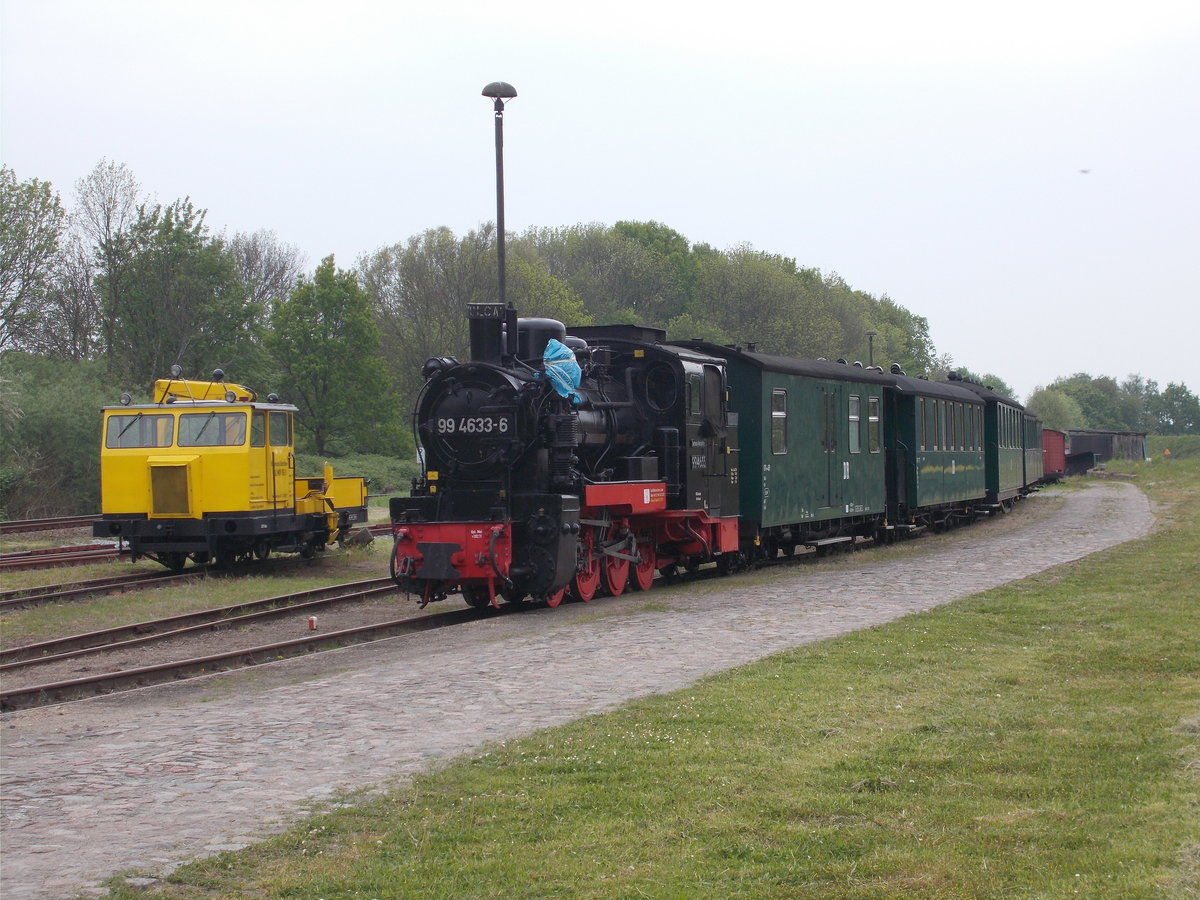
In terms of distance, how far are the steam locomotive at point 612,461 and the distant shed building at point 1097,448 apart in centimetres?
4948

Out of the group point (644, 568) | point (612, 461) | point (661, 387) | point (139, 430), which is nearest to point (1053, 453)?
Answer: point (644, 568)

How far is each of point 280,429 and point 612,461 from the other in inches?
272

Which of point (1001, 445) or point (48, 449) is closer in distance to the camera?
point (1001, 445)

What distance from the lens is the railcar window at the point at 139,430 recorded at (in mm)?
19625

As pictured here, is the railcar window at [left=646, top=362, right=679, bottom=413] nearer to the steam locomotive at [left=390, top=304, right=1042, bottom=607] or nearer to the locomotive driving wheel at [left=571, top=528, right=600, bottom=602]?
the steam locomotive at [left=390, top=304, right=1042, bottom=607]

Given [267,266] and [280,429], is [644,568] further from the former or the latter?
[267,266]

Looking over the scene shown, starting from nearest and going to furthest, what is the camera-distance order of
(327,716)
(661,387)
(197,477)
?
(327,716)
(661,387)
(197,477)

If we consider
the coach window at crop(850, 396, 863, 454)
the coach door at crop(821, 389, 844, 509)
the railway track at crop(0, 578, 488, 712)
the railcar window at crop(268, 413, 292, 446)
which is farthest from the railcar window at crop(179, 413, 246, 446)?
the coach window at crop(850, 396, 863, 454)

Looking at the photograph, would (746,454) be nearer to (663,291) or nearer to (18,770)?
(18,770)

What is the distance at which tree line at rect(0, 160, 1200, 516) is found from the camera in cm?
3609

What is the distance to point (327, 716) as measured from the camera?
8.45 meters

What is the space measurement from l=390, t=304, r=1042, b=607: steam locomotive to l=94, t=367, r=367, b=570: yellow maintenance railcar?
518 cm

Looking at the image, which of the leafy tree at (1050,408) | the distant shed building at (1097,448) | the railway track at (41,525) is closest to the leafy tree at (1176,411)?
the leafy tree at (1050,408)

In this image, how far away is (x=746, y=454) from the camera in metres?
18.7
